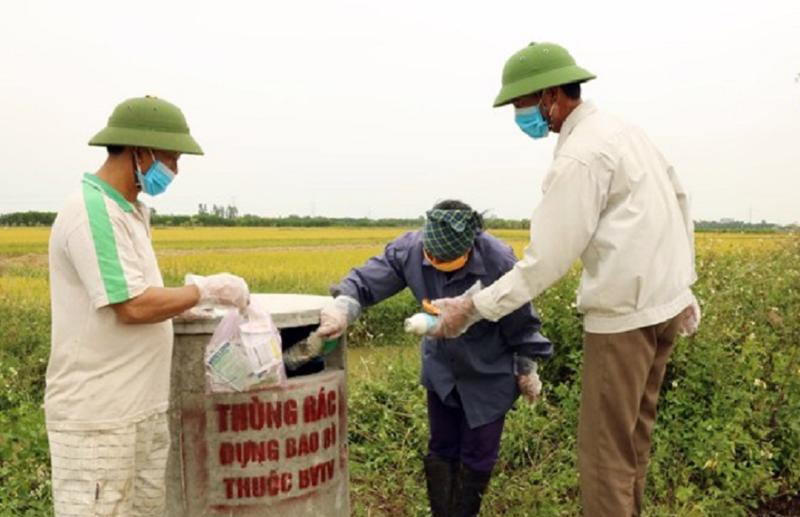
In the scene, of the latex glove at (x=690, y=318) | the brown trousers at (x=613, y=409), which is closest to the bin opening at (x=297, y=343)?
the brown trousers at (x=613, y=409)

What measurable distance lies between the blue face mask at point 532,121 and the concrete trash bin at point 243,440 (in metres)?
1.03

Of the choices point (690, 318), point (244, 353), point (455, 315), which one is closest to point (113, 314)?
point (244, 353)

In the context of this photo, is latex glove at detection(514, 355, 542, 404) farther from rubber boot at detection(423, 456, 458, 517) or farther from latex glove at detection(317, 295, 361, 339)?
latex glove at detection(317, 295, 361, 339)

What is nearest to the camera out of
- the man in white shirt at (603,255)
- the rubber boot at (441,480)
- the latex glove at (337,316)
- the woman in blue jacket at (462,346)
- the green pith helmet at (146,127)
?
the green pith helmet at (146,127)

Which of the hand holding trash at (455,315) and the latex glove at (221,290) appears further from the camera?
the hand holding trash at (455,315)

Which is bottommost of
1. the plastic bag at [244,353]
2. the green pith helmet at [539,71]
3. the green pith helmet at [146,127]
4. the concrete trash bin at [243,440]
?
the concrete trash bin at [243,440]

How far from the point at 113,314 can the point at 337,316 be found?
89 centimetres

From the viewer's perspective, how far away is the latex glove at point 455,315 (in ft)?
9.26

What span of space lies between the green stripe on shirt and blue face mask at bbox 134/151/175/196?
0.19 meters

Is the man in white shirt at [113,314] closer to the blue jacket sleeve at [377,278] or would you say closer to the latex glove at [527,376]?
the blue jacket sleeve at [377,278]

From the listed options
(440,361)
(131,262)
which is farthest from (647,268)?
(131,262)

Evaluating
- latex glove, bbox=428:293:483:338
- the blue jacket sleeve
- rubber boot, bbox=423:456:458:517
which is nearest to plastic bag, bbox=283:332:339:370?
the blue jacket sleeve

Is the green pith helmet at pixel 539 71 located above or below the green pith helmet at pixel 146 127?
above

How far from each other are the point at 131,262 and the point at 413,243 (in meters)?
1.23
